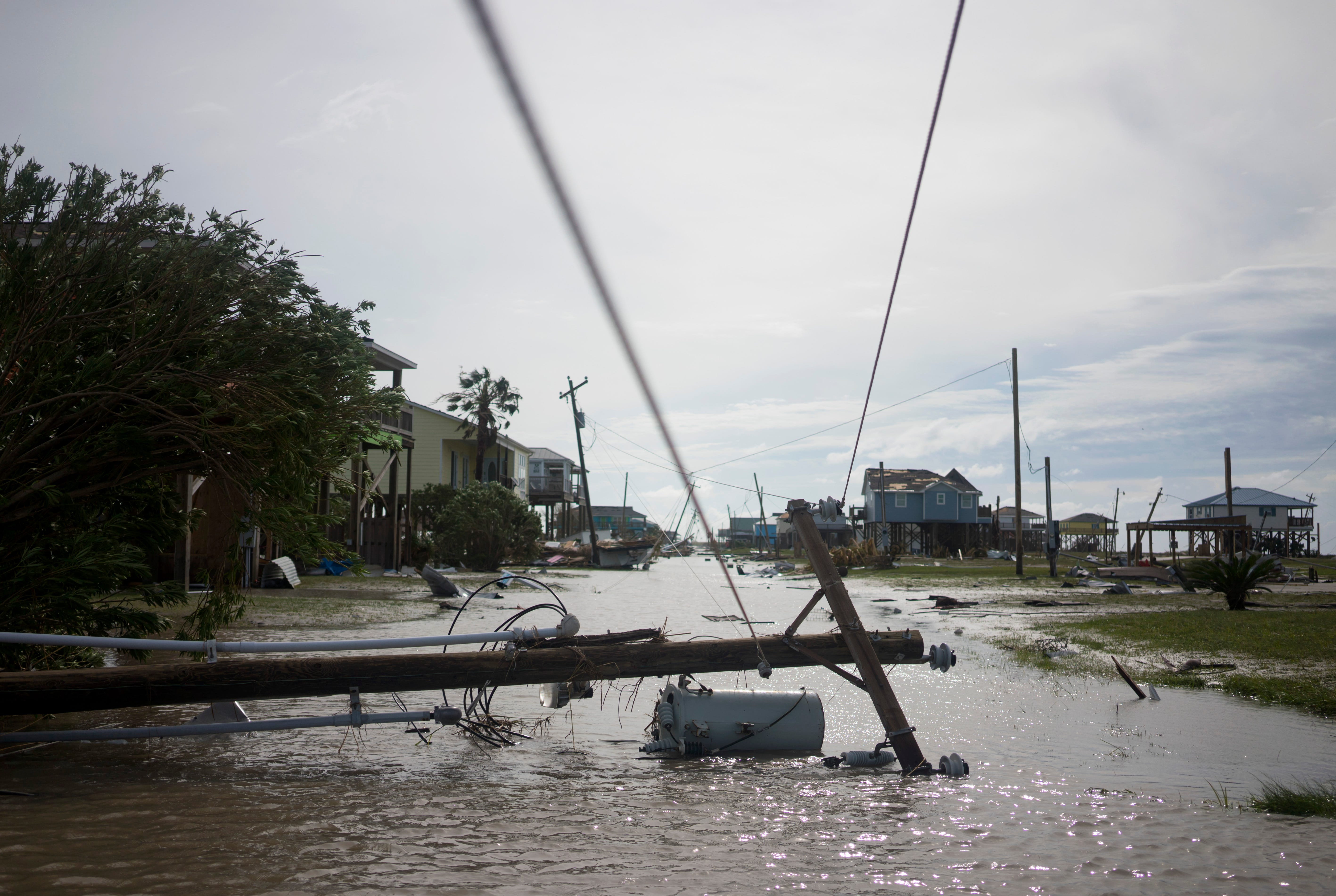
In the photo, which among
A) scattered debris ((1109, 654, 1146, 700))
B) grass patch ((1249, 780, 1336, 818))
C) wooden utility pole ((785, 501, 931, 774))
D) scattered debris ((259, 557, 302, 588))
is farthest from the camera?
scattered debris ((259, 557, 302, 588))

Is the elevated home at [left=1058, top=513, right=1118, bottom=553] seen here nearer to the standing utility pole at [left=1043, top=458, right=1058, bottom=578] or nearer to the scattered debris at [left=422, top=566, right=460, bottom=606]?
the standing utility pole at [left=1043, top=458, right=1058, bottom=578]

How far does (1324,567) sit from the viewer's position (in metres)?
53.3

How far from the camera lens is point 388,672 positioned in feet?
24.3

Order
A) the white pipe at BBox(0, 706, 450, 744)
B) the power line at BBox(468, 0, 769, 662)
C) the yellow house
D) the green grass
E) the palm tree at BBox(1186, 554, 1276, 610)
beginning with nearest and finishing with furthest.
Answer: the power line at BBox(468, 0, 769, 662) → the white pipe at BBox(0, 706, 450, 744) → the green grass → the palm tree at BBox(1186, 554, 1276, 610) → the yellow house

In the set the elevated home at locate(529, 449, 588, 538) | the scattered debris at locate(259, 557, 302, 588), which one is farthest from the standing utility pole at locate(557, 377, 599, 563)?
the scattered debris at locate(259, 557, 302, 588)

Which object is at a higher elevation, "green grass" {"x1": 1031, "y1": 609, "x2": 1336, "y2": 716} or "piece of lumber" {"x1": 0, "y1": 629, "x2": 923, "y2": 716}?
"piece of lumber" {"x1": 0, "y1": 629, "x2": 923, "y2": 716}

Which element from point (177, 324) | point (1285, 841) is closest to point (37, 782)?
point (177, 324)

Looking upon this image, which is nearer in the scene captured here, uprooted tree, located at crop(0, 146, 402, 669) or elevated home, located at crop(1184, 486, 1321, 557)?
uprooted tree, located at crop(0, 146, 402, 669)

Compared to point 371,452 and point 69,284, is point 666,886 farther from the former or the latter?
point 371,452

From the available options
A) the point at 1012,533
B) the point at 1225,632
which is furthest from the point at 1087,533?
the point at 1225,632

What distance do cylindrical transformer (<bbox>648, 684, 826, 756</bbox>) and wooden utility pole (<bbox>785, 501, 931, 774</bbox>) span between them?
35.6 inches

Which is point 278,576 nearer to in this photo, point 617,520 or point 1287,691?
point 1287,691

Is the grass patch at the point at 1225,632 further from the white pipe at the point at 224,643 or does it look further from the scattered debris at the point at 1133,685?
the white pipe at the point at 224,643

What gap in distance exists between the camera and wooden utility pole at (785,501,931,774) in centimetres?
726
